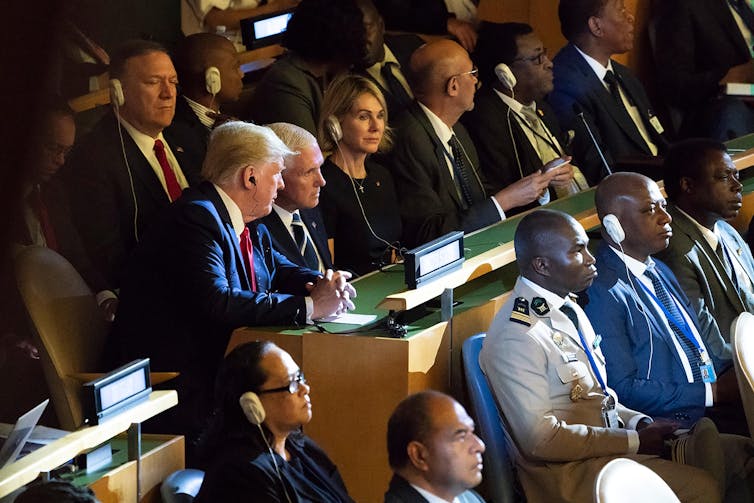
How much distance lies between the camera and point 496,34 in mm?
5203

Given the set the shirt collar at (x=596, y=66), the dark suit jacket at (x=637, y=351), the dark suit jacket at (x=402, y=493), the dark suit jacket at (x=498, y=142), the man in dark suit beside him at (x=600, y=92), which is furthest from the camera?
Answer: the shirt collar at (x=596, y=66)

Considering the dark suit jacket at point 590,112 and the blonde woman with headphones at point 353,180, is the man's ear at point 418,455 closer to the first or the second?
the blonde woman with headphones at point 353,180

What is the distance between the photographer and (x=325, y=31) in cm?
436

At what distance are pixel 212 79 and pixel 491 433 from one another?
5.52 feet

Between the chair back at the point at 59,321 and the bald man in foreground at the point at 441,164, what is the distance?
142cm

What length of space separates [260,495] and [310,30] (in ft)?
8.27

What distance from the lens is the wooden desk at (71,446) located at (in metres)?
1.92

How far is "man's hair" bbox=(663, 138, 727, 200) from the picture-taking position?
157 inches

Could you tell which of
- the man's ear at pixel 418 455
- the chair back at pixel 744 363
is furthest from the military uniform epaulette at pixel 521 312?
the man's ear at pixel 418 455

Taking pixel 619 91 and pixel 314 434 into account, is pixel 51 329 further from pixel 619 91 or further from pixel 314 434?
pixel 619 91

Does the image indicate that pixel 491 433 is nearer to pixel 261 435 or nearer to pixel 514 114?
pixel 261 435

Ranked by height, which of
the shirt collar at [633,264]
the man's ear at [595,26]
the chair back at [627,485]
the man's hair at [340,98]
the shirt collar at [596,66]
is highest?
the man's ear at [595,26]

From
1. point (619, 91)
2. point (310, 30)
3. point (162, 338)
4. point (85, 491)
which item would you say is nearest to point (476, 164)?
point (310, 30)

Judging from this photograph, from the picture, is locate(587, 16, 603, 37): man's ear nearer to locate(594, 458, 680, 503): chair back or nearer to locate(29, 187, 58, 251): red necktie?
locate(29, 187, 58, 251): red necktie
